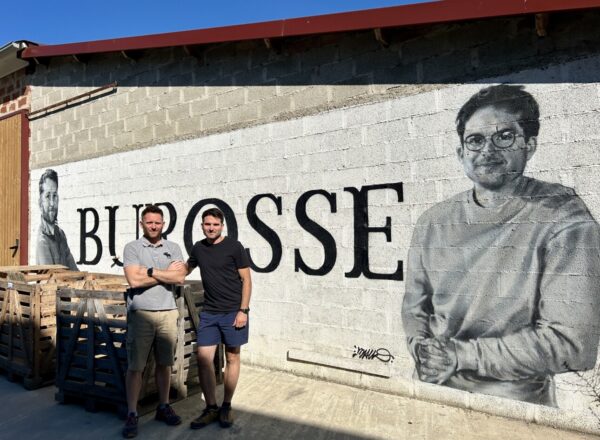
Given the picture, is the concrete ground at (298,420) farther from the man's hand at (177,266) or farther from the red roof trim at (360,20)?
the red roof trim at (360,20)

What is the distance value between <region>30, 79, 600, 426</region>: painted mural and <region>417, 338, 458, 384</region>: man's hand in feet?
0.03

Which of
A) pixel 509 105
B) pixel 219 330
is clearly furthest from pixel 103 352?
pixel 509 105

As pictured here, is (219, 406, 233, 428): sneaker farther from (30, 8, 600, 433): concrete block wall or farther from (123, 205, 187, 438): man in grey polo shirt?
(30, 8, 600, 433): concrete block wall

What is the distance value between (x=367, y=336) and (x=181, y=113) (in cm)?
412

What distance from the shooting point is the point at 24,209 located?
8.49m

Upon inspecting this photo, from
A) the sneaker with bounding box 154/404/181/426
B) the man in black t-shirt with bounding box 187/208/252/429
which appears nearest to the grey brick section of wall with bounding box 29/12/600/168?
the man in black t-shirt with bounding box 187/208/252/429

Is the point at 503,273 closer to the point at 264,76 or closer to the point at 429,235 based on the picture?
the point at 429,235

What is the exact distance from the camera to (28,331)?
4836 millimetres

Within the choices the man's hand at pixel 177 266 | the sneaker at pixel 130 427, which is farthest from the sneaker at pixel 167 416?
the man's hand at pixel 177 266

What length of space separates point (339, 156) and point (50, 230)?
19.9 ft

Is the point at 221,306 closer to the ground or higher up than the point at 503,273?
closer to the ground

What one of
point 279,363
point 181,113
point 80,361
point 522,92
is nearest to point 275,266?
point 279,363

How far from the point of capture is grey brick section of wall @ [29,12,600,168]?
13.3 ft

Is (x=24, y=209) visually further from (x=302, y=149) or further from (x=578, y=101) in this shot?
(x=578, y=101)
